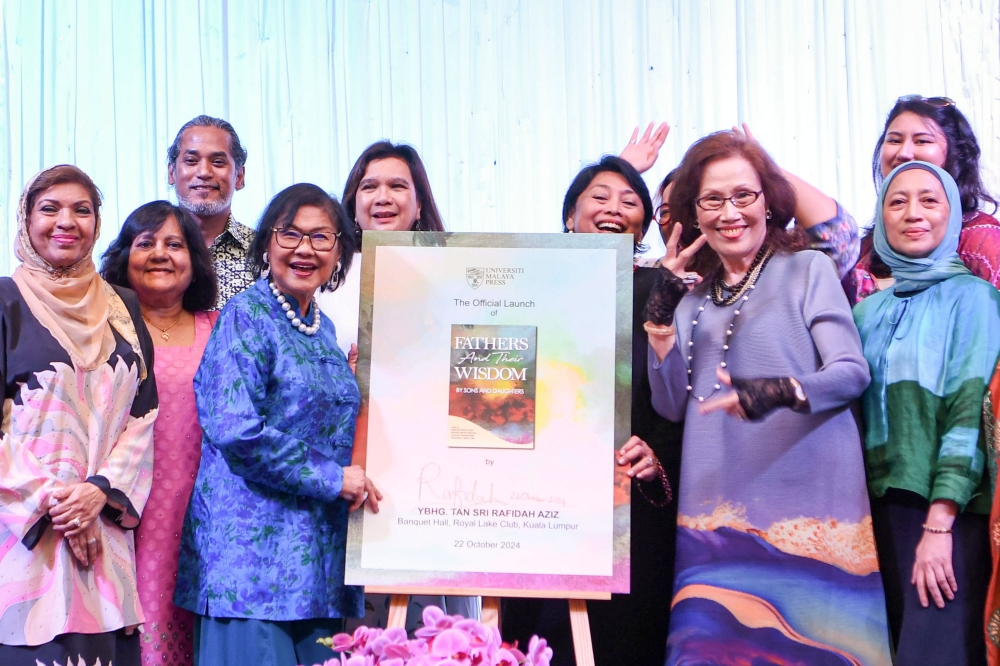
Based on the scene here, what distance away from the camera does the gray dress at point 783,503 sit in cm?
193

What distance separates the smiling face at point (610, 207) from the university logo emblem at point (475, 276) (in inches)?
19.0

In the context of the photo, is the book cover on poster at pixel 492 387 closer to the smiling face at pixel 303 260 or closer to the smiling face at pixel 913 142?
the smiling face at pixel 303 260

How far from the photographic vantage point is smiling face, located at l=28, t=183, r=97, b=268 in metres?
2.17

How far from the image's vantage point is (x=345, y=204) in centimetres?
265

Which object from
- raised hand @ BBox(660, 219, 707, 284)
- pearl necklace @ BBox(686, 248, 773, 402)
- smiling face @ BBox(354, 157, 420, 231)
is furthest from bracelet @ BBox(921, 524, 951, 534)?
smiling face @ BBox(354, 157, 420, 231)

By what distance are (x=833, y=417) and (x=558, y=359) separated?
1.94ft

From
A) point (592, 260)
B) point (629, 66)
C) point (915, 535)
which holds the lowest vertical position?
point (915, 535)

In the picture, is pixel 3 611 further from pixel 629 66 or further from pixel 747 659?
pixel 629 66

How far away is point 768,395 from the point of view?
6.40 feet

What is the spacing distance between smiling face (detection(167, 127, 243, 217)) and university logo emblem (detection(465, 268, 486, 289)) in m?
1.18

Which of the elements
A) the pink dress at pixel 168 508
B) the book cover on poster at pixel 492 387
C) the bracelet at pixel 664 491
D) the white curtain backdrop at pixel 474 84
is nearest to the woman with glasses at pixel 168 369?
the pink dress at pixel 168 508

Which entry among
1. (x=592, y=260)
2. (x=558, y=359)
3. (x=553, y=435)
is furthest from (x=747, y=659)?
(x=592, y=260)

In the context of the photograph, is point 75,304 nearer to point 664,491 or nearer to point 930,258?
point 664,491

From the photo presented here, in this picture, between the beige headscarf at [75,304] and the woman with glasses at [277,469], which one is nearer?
the woman with glasses at [277,469]
